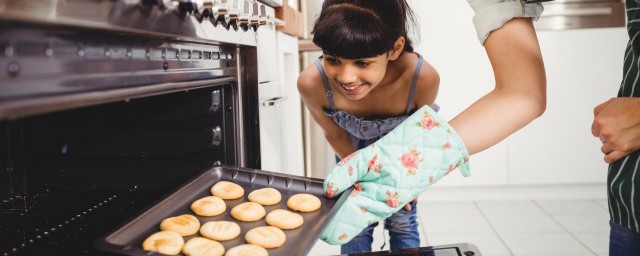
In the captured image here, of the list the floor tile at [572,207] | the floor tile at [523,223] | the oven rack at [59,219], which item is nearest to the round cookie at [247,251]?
the oven rack at [59,219]

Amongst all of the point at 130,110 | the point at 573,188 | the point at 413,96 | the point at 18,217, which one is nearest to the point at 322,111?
the point at 413,96

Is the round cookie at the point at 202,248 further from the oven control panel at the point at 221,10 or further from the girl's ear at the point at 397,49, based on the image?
the girl's ear at the point at 397,49

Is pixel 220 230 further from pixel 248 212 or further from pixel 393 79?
pixel 393 79

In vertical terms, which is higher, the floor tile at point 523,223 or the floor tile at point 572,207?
the floor tile at point 572,207

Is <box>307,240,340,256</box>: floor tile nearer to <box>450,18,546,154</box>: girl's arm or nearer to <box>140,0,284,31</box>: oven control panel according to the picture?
<box>140,0,284,31</box>: oven control panel

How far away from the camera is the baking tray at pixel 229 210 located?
66cm

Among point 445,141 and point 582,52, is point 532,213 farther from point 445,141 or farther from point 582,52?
point 445,141

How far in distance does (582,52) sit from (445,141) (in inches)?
85.3

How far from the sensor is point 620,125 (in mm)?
782

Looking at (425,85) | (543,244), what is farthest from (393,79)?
(543,244)

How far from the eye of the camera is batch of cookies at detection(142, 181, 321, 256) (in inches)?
27.0

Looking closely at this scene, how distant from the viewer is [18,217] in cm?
92

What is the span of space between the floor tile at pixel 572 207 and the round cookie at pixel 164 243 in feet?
7.85

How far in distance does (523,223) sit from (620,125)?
184 centimetres
